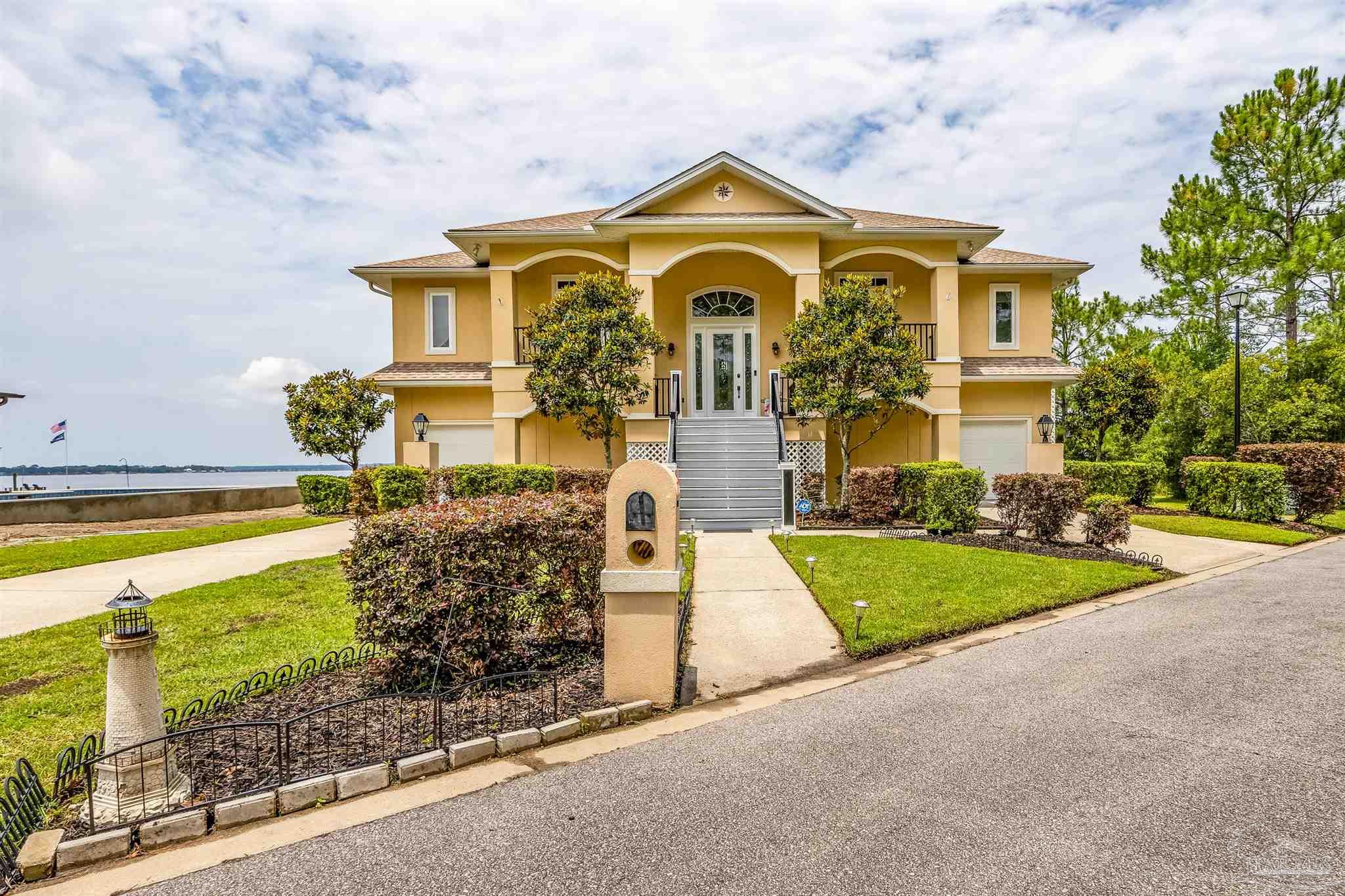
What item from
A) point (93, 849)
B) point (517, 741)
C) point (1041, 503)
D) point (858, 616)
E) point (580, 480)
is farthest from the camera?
point (580, 480)

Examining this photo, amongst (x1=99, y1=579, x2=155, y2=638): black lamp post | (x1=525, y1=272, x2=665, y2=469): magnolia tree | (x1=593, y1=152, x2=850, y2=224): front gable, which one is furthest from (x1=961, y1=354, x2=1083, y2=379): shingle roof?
(x1=99, y1=579, x2=155, y2=638): black lamp post

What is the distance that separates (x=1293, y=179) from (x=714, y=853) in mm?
30414

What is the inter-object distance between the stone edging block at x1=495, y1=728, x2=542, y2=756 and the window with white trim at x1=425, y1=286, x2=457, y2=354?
16.2m

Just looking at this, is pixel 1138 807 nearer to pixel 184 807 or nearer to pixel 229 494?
pixel 184 807

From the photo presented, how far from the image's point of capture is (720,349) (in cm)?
1834

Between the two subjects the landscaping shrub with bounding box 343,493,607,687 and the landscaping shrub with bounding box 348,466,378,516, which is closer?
the landscaping shrub with bounding box 343,493,607,687

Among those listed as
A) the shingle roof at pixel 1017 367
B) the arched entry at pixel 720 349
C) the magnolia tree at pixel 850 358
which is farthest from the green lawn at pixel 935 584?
the shingle roof at pixel 1017 367

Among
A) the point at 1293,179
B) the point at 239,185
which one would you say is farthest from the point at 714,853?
the point at 1293,179

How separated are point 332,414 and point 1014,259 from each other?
60.9ft

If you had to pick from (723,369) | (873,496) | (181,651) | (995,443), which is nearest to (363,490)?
(723,369)

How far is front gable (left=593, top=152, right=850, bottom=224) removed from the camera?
1599 cm

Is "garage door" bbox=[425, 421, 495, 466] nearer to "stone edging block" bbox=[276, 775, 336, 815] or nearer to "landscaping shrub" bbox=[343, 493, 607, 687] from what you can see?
"landscaping shrub" bbox=[343, 493, 607, 687]

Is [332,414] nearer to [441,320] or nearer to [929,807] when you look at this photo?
[441,320]

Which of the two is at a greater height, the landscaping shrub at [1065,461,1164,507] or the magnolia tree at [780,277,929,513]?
the magnolia tree at [780,277,929,513]
